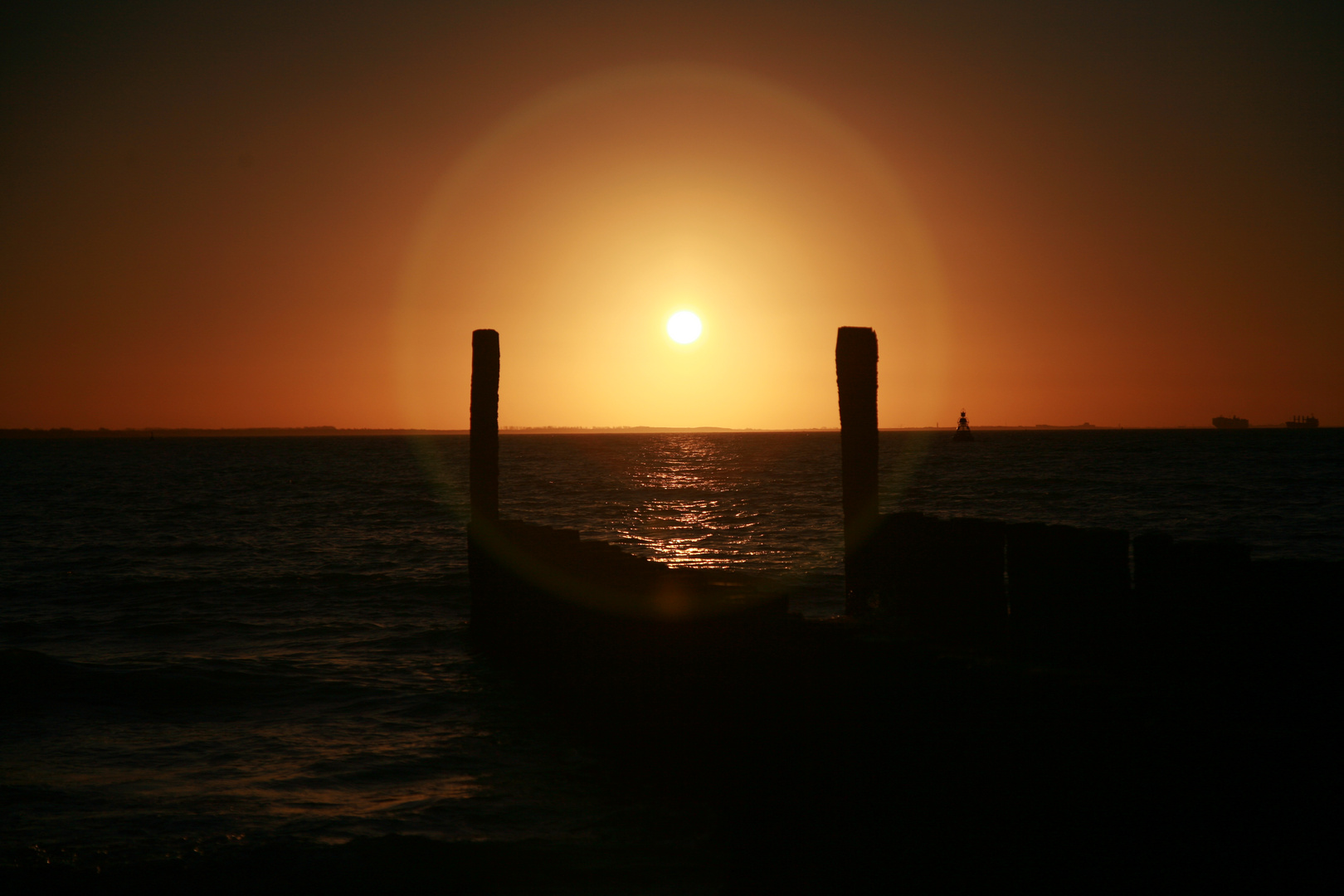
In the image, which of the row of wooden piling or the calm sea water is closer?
the row of wooden piling

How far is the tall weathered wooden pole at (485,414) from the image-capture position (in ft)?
40.0

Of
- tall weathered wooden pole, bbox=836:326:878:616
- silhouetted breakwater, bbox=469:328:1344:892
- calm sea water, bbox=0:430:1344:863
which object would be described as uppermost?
tall weathered wooden pole, bbox=836:326:878:616

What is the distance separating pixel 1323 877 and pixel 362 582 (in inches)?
674

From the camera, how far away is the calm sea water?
6.83 m

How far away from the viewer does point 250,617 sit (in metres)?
14.6

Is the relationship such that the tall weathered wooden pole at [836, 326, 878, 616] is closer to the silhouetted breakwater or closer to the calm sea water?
the silhouetted breakwater

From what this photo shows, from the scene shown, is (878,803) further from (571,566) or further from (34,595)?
(34,595)

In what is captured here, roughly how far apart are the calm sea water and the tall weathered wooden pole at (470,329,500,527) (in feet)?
6.75

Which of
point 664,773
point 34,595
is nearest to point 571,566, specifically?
point 664,773

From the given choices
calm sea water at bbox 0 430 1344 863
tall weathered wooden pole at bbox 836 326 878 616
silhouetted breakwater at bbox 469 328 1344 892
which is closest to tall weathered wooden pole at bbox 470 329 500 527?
calm sea water at bbox 0 430 1344 863

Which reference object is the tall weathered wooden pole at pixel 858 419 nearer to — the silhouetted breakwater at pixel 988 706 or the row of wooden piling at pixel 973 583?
the row of wooden piling at pixel 973 583

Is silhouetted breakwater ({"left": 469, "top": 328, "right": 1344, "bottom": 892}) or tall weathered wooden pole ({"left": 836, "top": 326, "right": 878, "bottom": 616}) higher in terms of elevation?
tall weathered wooden pole ({"left": 836, "top": 326, "right": 878, "bottom": 616})

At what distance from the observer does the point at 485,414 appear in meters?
12.2

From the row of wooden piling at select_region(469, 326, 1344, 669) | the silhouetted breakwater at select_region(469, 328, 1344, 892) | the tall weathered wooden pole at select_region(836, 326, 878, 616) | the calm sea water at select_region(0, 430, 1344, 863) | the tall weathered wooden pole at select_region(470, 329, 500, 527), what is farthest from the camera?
the tall weathered wooden pole at select_region(470, 329, 500, 527)
